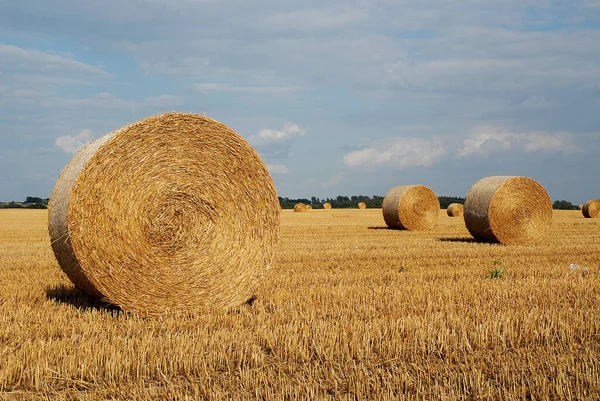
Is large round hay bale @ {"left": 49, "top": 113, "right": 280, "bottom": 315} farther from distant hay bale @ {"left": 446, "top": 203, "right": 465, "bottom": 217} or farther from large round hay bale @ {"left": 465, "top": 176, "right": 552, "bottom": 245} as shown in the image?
distant hay bale @ {"left": 446, "top": 203, "right": 465, "bottom": 217}

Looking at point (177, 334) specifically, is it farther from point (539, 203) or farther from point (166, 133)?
point (539, 203)

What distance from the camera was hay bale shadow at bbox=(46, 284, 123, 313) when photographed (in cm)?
691

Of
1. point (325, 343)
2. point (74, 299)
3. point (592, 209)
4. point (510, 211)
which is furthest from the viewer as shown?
point (592, 209)

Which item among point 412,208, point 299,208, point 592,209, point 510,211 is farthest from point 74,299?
point 299,208

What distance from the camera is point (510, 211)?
606 inches

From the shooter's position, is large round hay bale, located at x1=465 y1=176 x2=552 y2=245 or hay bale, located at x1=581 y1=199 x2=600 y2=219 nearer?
large round hay bale, located at x1=465 y1=176 x2=552 y2=245

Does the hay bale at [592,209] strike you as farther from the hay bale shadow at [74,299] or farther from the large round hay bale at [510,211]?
the hay bale shadow at [74,299]

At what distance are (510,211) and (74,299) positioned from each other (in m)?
11.4

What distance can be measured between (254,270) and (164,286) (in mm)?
1135

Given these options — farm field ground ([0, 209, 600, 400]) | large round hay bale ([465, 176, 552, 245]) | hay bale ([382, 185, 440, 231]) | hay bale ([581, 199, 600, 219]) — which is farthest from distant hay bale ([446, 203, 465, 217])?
farm field ground ([0, 209, 600, 400])

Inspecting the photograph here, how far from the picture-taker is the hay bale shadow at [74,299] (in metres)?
6.91

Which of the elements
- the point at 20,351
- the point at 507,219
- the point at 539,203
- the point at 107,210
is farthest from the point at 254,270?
the point at 539,203

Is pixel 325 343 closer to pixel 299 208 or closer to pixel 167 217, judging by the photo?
pixel 167 217

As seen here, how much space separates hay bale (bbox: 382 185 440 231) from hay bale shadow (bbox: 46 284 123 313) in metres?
14.2
